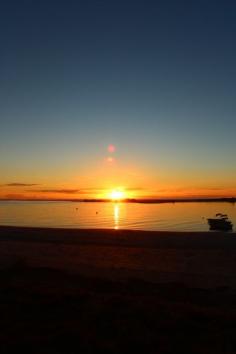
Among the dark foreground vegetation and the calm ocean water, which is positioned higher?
the calm ocean water

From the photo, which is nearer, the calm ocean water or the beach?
the beach

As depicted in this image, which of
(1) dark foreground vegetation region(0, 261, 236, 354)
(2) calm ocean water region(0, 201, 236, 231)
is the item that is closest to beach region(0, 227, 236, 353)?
(1) dark foreground vegetation region(0, 261, 236, 354)

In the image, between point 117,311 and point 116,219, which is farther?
point 116,219

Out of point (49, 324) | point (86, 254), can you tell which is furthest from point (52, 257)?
point (49, 324)

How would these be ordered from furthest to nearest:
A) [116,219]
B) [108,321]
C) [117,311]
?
[116,219] < [117,311] < [108,321]

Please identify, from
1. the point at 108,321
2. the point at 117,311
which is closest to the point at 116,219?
the point at 117,311

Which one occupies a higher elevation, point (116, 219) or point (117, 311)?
point (116, 219)

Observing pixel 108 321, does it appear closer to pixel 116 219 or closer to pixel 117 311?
pixel 117 311

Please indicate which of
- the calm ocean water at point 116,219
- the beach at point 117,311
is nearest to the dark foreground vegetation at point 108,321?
the beach at point 117,311

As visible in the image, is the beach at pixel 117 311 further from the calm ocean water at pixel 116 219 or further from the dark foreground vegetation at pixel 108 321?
the calm ocean water at pixel 116 219

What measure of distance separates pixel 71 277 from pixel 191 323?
684 cm

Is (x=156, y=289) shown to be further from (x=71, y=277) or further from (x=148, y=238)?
(x=148, y=238)

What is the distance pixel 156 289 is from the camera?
1330 centimetres

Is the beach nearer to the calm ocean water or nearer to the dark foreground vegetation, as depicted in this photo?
the dark foreground vegetation
